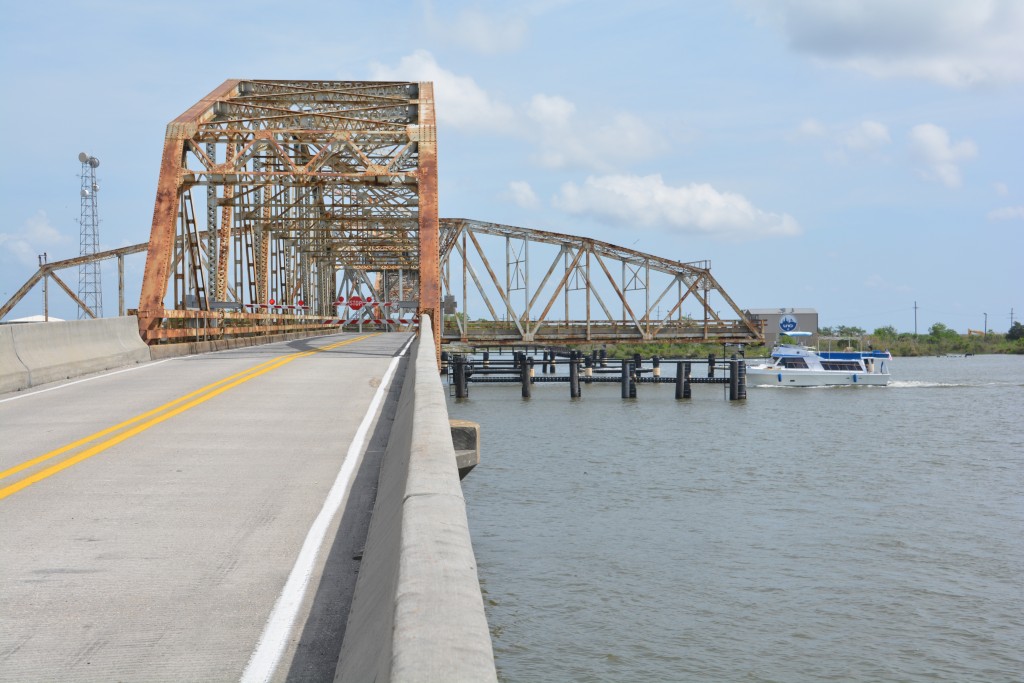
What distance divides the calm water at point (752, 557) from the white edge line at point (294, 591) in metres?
4.09

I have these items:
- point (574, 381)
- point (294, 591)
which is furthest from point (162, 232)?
point (574, 381)

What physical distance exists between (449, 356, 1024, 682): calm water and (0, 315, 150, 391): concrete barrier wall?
9.33 meters

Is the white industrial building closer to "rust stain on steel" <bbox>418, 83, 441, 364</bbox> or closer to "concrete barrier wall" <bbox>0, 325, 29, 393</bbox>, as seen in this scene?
"rust stain on steel" <bbox>418, 83, 441, 364</bbox>

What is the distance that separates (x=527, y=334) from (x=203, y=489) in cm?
7710

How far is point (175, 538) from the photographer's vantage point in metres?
8.09

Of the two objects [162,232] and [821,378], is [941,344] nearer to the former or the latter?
[821,378]

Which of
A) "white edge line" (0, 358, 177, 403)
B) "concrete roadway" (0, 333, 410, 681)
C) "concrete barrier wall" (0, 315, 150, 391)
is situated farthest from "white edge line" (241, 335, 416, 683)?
"concrete barrier wall" (0, 315, 150, 391)

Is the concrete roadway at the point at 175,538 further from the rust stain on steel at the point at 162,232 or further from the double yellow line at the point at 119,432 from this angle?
the rust stain on steel at the point at 162,232

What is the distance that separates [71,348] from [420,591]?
65.8ft

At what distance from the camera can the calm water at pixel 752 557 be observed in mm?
13812

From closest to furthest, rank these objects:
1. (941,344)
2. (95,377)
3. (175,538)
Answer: (175,538)
(95,377)
(941,344)

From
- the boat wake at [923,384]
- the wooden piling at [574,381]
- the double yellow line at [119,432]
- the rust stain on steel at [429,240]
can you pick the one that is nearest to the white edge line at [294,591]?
the double yellow line at [119,432]

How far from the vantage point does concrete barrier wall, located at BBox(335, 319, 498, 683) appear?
12.2 ft

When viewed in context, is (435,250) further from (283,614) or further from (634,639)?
(283,614)
